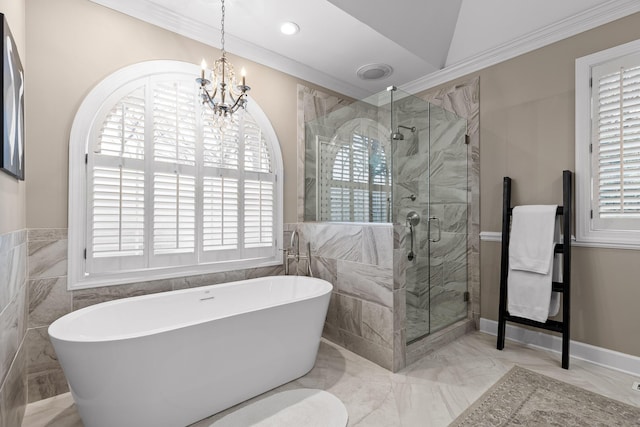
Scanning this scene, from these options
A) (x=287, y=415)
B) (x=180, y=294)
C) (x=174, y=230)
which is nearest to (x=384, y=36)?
(x=174, y=230)

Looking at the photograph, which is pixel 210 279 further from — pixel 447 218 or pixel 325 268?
pixel 447 218

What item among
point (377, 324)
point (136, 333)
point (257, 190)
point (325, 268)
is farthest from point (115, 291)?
point (377, 324)

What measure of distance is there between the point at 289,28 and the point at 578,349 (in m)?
3.47

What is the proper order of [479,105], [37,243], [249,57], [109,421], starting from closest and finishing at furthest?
[109,421] < [37,243] < [249,57] < [479,105]

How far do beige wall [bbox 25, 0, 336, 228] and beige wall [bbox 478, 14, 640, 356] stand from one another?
3.03m

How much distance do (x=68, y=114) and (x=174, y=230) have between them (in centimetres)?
100

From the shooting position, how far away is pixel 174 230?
90.7 inches

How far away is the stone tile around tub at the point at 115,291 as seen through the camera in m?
1.95

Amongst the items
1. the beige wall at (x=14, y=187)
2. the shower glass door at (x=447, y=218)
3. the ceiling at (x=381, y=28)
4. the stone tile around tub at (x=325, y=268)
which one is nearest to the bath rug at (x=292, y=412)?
the stone tile around tub at (x=325, y=268)

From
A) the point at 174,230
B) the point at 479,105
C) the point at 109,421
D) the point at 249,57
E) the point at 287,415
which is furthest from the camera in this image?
the point at 479,105

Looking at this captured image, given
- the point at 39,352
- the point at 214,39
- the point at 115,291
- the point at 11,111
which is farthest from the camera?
the point at 214,39

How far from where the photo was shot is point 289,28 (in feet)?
8.09

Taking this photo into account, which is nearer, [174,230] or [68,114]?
[68,114]

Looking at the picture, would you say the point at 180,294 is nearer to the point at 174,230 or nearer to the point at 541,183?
the point at 174,230
